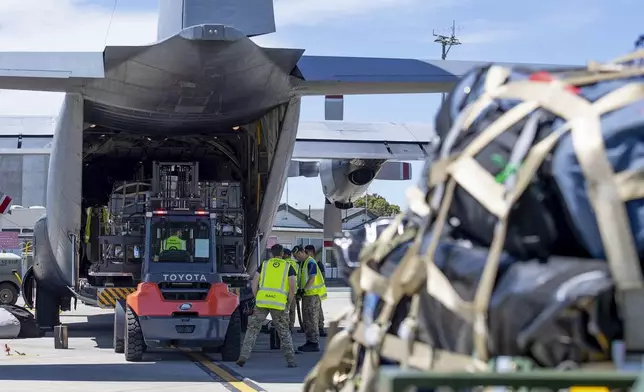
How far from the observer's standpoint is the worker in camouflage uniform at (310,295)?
47.8 feet

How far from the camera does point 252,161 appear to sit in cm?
1655

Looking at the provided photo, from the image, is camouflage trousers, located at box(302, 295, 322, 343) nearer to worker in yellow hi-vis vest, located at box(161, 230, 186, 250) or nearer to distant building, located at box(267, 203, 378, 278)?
worker in yellow hi-vis vest, located at box(161, 230, 186, 250)

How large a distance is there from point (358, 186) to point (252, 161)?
11.1 feet

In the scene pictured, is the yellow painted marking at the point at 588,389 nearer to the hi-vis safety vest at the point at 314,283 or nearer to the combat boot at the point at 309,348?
the combat boot at the point at 309,348

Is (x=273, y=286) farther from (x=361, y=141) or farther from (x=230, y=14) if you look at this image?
(x=361, y=141)

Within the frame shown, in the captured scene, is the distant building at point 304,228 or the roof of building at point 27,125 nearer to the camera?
the roof of building at point 27,125

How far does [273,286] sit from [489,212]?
9.77 metres

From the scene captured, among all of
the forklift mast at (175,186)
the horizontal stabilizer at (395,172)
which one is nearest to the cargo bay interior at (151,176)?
the forklift mast at (175,186)

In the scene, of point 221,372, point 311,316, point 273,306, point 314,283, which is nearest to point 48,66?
point 273,306

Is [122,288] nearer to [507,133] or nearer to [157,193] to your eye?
Result: [157,193]

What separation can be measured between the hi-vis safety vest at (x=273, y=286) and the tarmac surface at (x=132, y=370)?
0.79 m

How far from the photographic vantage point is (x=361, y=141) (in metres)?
19.0

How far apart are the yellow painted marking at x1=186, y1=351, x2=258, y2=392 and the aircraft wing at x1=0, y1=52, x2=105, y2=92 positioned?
3756 millimetres

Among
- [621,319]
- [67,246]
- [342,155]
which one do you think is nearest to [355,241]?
[621,319]
